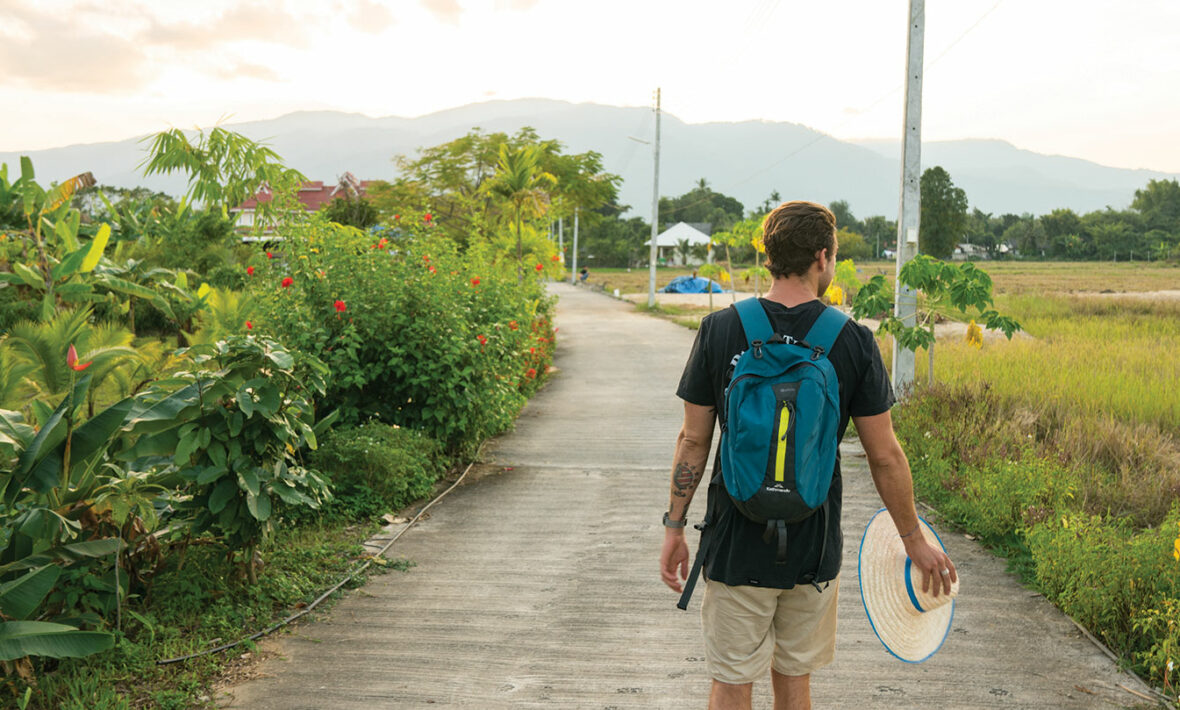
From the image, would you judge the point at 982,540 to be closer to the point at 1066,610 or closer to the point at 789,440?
the point at 1066,610

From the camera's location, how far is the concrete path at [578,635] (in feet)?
12.5

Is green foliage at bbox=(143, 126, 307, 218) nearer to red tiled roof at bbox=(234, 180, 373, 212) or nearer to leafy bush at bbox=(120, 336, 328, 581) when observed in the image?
red tiled roof at bbox=(234, 180, 373, 212)

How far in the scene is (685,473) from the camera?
276 centimetres

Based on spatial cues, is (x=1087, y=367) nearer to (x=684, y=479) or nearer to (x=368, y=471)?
(x=368, y=471)

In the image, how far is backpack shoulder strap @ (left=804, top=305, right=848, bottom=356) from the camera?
2525mm

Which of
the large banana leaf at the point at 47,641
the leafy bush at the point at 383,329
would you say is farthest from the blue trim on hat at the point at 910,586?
the leafy bush at the point at 383,329

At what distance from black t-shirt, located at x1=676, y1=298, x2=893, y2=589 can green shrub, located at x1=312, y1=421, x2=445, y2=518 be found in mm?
4339

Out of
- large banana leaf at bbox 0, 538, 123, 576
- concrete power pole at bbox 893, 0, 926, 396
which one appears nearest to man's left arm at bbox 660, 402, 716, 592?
large banana leaf at bbox 0, 538, 123, 576

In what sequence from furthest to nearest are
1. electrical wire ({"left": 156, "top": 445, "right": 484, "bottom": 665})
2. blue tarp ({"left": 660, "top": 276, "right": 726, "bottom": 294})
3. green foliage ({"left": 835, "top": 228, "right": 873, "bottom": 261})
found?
green foliage ({"left": 835, "top": 228, "right": 873, "bottom": 261}) → blue tarp ({"left": 660, "top": 276, "right": 726, "bottom": 294}) → electrical wire ({"left": 156, "top": 445, "right": 484, "bottom": 665})

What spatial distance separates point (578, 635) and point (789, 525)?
2.19 metres

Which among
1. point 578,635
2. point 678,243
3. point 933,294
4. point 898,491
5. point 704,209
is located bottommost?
point 578,635

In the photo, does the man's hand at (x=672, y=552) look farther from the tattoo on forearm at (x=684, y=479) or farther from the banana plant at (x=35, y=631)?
the banana plant at (x=35, y=631)

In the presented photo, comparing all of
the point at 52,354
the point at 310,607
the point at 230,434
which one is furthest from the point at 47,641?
the point at 52,354

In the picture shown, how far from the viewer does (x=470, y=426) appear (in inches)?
320
